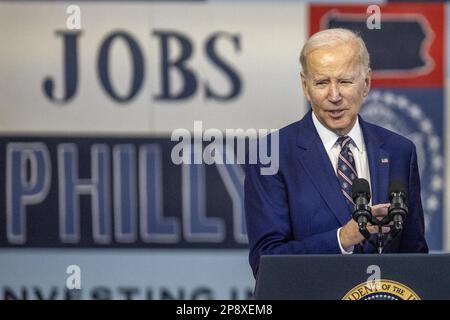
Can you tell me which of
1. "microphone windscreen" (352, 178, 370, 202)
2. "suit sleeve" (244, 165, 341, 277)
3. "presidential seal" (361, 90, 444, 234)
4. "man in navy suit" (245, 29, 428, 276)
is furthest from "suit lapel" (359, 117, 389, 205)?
"presidential seal" (361, 90, 444, 234)

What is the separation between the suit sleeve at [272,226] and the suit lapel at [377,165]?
0.75 feet

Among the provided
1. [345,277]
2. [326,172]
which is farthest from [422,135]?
[345,277]

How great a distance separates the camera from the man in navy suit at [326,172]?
3.19 meters

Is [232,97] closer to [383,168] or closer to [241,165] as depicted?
[241,165]

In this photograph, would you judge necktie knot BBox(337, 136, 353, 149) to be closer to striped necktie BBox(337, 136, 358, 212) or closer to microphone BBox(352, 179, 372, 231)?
striped necktie BBox(337, 136, 358, 212)

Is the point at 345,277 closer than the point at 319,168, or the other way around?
the point at 345,277

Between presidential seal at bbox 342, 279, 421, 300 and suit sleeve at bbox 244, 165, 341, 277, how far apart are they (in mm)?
337

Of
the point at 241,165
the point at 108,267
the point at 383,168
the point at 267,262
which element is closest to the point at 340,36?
the point at 383,168

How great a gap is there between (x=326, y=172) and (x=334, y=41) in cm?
37

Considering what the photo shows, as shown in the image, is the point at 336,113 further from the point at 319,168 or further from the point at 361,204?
the point at 361,204

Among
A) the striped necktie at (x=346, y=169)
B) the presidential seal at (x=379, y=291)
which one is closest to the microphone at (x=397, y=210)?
the presidential seal at (x=379, y=291)

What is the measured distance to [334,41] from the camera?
3191mm

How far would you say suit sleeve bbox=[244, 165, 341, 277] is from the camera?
3.09m

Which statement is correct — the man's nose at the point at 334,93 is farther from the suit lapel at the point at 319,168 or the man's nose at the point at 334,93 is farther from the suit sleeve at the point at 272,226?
the suit sleeve at the point at 272,226
